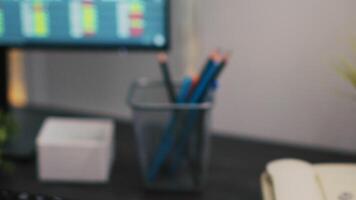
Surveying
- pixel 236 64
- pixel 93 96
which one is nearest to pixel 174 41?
pixel 236 64

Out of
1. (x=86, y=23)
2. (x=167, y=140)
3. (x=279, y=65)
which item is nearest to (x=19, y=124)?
(x=86, y=23)

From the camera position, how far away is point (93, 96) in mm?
1197

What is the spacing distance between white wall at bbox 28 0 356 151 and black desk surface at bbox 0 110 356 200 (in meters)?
0.04

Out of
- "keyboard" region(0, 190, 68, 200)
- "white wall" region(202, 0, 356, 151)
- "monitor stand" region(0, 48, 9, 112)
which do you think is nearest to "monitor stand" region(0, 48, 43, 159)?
"monitor stand" region(0, 48, 9, 112)

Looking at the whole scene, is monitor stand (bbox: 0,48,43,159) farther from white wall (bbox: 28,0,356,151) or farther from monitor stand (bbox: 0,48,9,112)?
white wall (bbox: 28,0,356,151)

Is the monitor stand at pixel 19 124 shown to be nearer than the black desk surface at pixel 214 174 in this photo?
No

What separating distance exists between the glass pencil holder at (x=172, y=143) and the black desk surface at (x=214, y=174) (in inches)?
0.9

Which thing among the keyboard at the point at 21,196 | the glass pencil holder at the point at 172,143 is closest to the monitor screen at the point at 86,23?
the glass pencil holder at the point at 172,143

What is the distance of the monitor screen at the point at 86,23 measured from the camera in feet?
3.24

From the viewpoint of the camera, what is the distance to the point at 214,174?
3.06 ft

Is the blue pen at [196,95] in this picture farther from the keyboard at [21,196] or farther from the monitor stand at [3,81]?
the monitor stand at [3,81]

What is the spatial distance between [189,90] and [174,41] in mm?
237

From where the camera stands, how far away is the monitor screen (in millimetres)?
989

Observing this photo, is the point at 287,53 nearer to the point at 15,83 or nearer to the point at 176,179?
the point at 176,179
